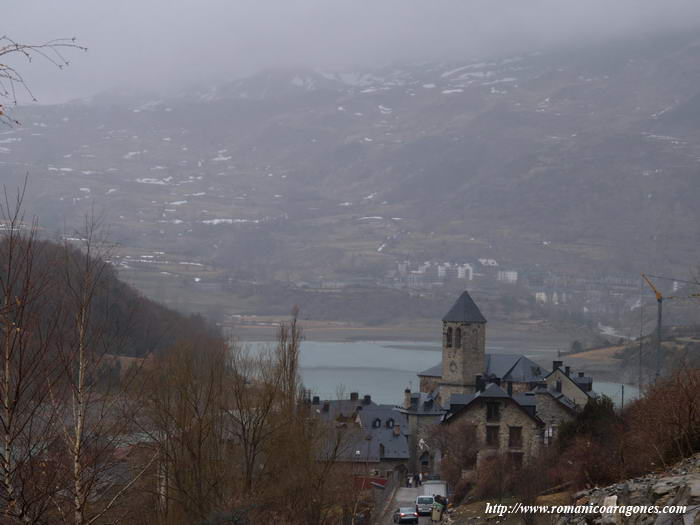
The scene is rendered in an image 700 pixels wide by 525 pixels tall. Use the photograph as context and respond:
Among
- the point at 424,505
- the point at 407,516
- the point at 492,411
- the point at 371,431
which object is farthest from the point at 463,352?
the point at 407,516

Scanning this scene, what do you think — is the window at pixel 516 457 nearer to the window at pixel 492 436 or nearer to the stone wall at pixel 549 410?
the window at pixel 492 436

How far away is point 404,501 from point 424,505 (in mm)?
3835

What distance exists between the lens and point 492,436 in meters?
41.2

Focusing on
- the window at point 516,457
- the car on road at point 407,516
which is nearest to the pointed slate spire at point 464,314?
the window at point 516,457

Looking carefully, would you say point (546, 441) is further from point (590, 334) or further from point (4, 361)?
point (590, 334)

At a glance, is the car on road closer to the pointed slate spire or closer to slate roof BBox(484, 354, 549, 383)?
slate roof BBox(484, 354, 549, 383)

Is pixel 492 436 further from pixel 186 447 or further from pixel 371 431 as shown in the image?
pixel 186 447

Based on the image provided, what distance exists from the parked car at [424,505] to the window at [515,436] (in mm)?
9616

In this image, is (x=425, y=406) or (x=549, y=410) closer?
(x=549, y=410)

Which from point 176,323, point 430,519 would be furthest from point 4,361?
point 176,323

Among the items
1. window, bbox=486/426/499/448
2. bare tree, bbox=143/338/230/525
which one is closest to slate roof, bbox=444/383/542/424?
window, bbox=486/426/499/448

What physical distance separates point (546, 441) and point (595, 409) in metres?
10.3

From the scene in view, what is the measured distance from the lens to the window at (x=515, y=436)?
133 feet

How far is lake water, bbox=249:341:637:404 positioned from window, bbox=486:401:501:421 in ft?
50.0
